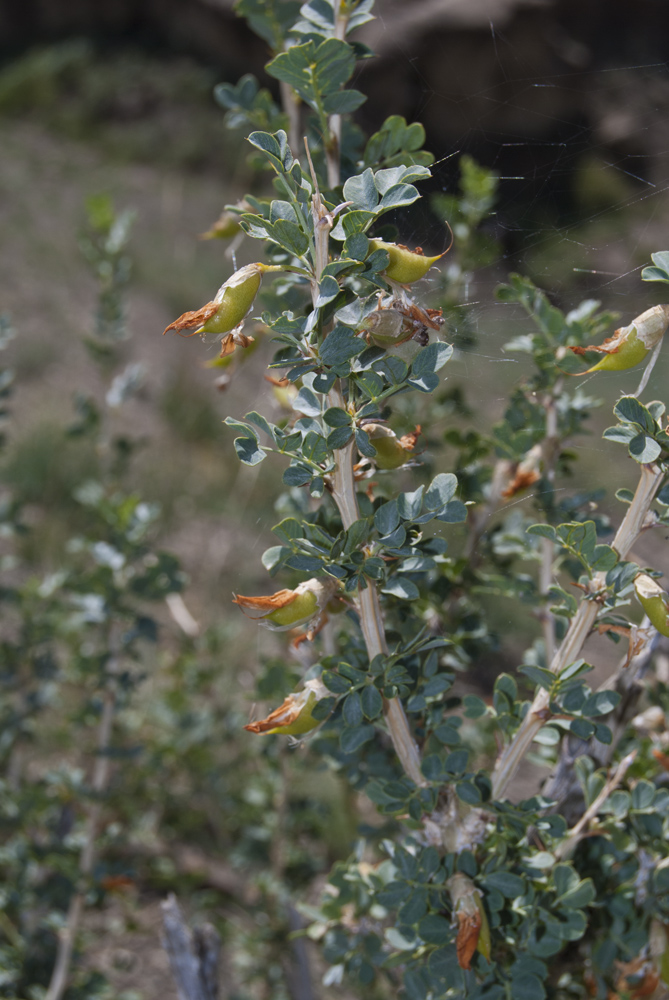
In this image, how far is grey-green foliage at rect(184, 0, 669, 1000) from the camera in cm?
61

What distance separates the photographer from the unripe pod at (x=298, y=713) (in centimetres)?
65

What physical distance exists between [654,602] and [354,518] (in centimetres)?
24

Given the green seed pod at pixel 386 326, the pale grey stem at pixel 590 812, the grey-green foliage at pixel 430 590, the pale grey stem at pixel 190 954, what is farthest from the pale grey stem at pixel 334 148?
the pale grey stem at pixel 190 954

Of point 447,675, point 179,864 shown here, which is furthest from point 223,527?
point 447,675

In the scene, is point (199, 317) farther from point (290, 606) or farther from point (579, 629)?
point (579, 629)

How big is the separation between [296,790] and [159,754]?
62 centimetres

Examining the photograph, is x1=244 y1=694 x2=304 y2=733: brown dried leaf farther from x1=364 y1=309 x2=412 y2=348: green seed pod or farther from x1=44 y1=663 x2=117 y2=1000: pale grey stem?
x1=44 y1=663 x2=117 y2=1000: pale grey stem

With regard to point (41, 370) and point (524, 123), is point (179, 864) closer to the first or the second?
point (41, 370)

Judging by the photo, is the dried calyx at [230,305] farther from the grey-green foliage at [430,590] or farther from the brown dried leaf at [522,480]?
the brown dried leaf at [522,480]

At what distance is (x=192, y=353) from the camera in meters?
5.11

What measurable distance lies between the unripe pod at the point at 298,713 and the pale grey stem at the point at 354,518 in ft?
0.19

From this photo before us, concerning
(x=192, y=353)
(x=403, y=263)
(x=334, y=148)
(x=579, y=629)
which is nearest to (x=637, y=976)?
(x=579, y=629)

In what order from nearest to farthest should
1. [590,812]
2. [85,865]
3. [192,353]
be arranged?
[590,812] → [85,865] → [192,353]

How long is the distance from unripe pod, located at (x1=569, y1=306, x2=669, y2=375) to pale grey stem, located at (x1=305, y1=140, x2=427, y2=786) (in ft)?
0.68
